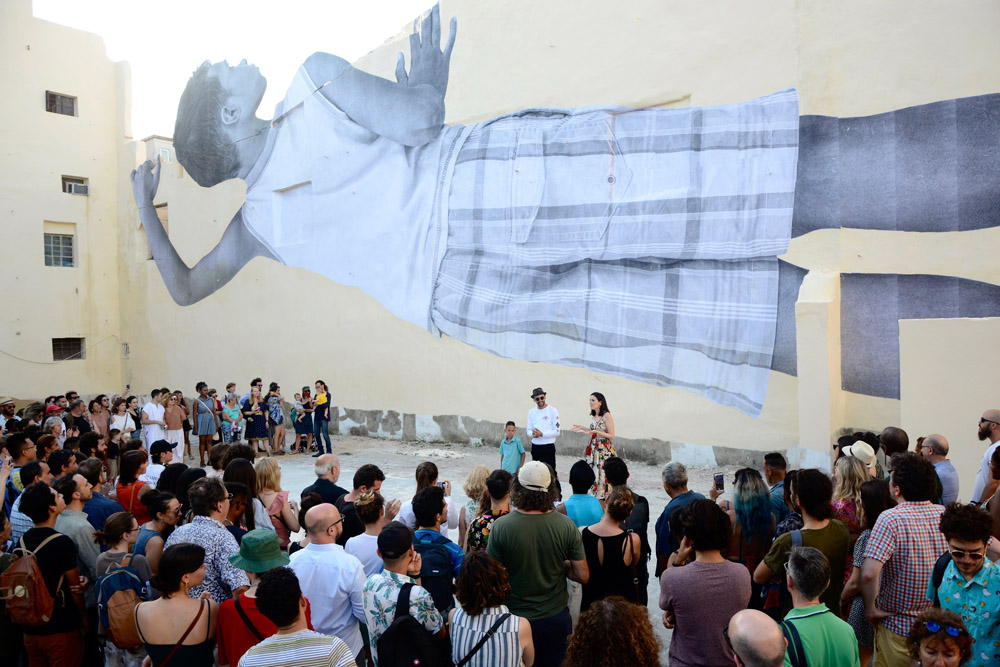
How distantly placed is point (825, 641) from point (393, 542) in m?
1.77

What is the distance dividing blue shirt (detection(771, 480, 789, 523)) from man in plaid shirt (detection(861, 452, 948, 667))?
2.85 feet

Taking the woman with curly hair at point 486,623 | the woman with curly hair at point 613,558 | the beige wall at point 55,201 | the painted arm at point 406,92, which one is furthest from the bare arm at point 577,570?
the beige wall at point 55,201

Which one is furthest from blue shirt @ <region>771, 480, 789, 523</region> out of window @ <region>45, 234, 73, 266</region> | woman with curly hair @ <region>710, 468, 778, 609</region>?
window @ <region>45, 234, 73, 266</region>

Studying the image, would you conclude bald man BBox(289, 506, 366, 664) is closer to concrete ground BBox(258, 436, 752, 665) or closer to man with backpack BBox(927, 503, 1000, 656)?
man with backpack BBox(927, 503, 1000, 656)

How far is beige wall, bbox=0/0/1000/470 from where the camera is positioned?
8.87 m

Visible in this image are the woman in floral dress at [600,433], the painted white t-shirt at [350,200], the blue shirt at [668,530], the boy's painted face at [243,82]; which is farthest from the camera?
the boy's painted face at [243,82]

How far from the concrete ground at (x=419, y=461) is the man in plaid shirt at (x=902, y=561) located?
4.16 m

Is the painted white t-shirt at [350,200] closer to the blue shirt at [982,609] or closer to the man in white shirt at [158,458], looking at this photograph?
the man in white shirt at [158,458]

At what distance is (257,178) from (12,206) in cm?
788

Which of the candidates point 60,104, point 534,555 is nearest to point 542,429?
point 534,555

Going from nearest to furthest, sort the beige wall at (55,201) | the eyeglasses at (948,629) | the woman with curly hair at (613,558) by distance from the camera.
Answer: the eyeglasses at (948,629), the woman with curly hair at (613,558), the beige wall at (55,201)

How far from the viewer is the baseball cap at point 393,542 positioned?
3.17 m

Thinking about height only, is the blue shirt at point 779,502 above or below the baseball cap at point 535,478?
below

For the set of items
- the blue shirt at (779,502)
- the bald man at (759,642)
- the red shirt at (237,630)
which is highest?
the bald man at (759,642)
